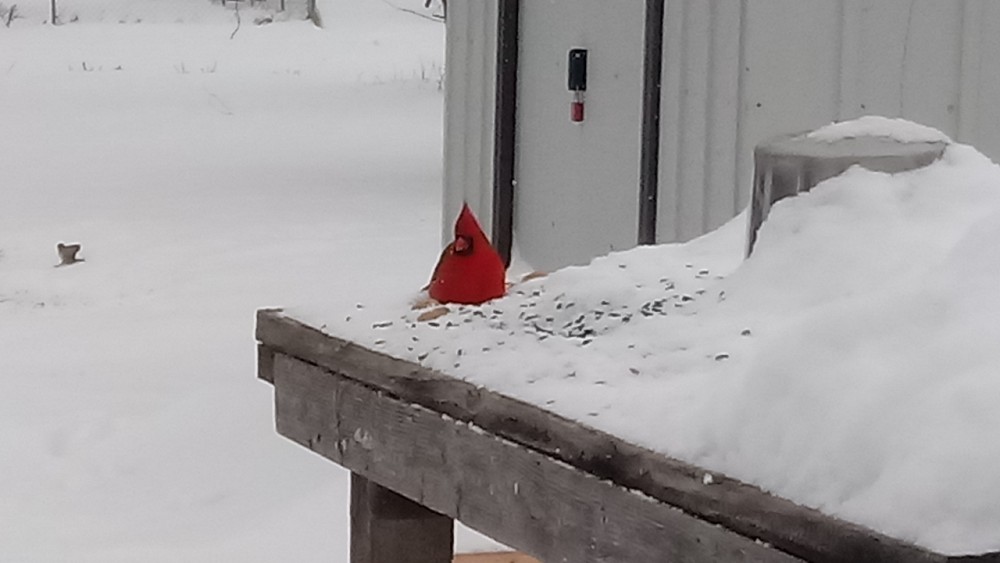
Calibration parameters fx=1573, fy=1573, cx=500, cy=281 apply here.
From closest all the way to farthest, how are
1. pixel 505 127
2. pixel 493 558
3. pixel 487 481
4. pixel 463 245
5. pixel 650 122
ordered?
pixel 487 481 → pixel 463 245 → pixel 493 558 → pixel 650 122 → pixel 505 127

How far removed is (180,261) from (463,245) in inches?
268

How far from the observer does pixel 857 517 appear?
128cm

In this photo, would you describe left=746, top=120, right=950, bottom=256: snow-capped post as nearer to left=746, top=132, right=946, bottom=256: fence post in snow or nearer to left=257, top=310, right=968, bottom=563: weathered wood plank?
left=746, top=132, right=946, bottom=256: fence post in snow

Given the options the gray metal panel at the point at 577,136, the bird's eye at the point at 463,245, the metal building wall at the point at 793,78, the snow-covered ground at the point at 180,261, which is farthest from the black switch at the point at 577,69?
the bird's eye at the point at 463,245

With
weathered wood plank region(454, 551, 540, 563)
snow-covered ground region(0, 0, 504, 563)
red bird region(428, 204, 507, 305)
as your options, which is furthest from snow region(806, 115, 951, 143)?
snow-covered ground region(0, 0, 504, 563)

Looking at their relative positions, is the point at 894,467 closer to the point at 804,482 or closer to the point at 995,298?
the point at 804,482

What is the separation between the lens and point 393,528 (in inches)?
92.3

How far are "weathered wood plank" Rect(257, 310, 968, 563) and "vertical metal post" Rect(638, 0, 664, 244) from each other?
9.80 feet

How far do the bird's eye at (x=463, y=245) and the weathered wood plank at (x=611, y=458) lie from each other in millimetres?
239

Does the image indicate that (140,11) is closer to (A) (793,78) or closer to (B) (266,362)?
(A) (793,78)

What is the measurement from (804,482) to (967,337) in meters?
0.20

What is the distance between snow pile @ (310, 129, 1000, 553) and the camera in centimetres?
129

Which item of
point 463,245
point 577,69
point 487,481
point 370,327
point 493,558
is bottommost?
point 493,558

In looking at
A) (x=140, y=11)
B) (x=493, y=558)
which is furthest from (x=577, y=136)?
(x=140, y=11)
